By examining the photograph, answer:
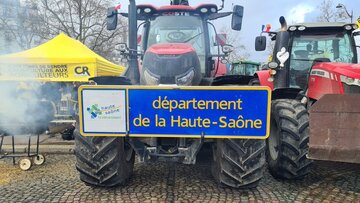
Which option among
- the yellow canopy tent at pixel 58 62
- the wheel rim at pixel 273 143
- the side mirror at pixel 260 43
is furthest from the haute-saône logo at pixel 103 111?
the yellow canopy tent at pixel 58 62

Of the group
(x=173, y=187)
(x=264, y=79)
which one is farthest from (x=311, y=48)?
(x=173, y=187)

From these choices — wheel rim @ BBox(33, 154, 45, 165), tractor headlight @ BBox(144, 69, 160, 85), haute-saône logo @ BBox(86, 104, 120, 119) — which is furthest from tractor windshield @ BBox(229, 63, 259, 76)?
haute-saône logo @ BBox(86, 104, 120, 119)

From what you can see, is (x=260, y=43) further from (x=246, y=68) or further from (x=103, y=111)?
(x=246, y=68)

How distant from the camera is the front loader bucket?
429cm

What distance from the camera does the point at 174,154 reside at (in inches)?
171

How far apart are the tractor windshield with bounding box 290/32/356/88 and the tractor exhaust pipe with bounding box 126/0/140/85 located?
8.65 ft

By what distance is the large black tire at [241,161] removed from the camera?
170 inches

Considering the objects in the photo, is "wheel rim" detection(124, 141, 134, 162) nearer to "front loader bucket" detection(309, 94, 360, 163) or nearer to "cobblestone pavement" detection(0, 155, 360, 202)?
"cobblestone pavement" detection(0, 155, 360, 202)

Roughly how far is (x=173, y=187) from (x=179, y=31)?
2413 mm

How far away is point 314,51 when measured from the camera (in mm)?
6102

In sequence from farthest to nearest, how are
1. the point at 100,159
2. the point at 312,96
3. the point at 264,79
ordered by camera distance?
the point at 264,79 → the point at 312,96 → the point at 100,159

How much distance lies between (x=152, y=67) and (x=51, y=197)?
6.99 ft

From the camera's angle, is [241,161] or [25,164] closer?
[241,161]

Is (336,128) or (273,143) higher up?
(336,128)
